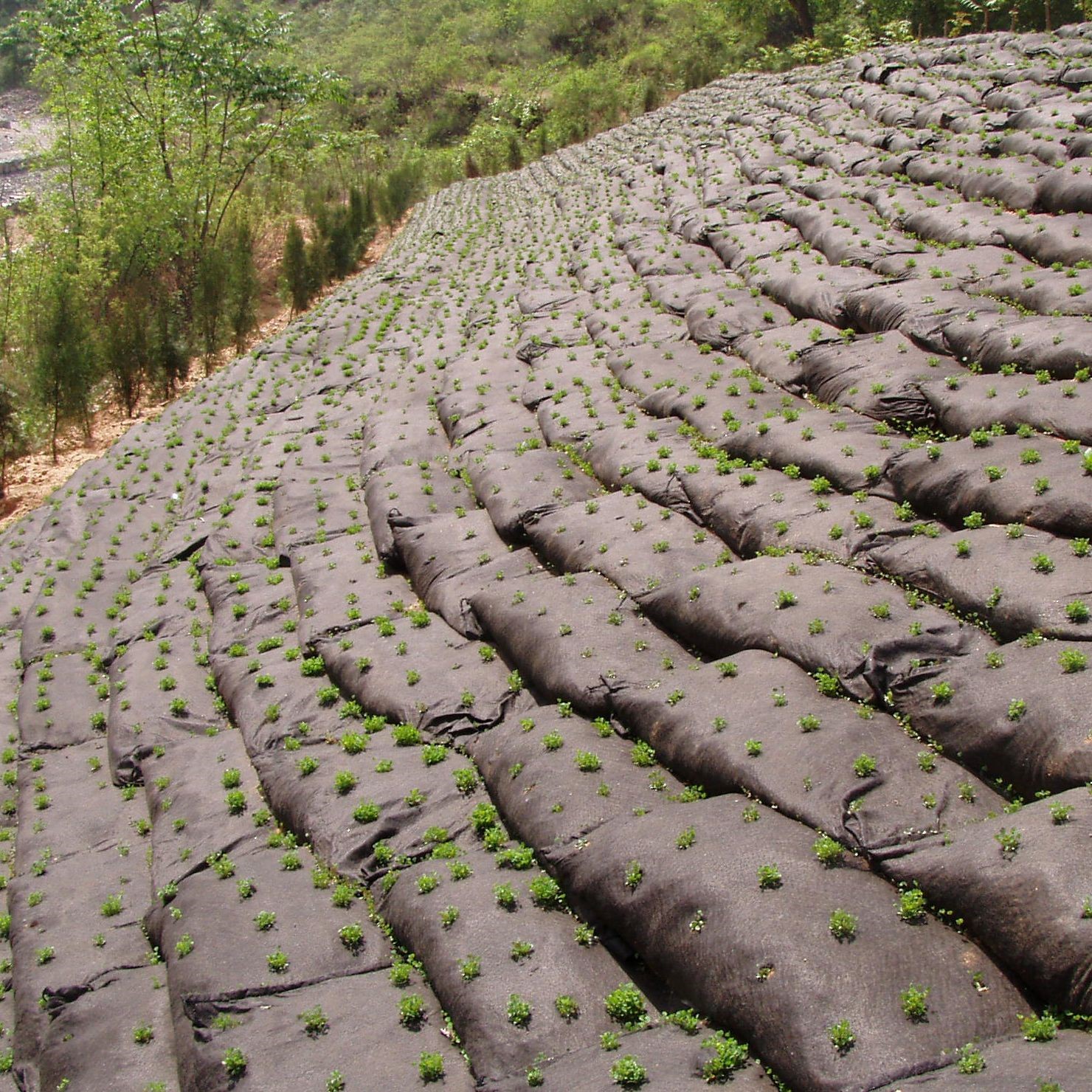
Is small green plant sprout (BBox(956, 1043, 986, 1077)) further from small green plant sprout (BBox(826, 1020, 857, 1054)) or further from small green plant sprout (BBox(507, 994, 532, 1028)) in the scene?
small green plant sprout (BBox(507, 994, 532, 1028))

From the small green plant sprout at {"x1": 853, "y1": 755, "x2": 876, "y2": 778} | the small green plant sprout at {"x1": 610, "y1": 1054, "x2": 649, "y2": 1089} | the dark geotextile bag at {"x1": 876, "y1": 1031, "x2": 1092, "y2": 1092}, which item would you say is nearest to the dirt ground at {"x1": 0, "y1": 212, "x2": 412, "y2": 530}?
the small green plant sprout at {"x1": 610, "y1": 1054, "x2": 649, "y2": 1089}

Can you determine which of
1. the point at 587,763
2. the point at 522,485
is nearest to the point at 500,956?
the point at 587,763

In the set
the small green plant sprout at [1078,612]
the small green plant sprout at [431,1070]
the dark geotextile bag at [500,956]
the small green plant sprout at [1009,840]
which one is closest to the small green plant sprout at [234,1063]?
the small green plant sprout at [431,1070]

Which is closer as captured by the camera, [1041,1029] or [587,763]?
[1041,1029]

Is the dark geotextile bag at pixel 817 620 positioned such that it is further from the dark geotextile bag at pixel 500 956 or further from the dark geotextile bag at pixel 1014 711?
the dark geotextile bag at pixel 500 956

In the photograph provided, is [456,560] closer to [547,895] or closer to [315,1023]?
[547,895]

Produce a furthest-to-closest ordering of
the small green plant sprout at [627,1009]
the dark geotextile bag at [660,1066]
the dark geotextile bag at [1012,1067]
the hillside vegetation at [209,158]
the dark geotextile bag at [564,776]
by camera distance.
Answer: the hillside vegetation at [209,158], the dark geotextile bag at [564,776], the small green plant sprout at [627,1009], the dark geotextile bag at [660,1066], the dark geotextile bag at [1012,1067]
